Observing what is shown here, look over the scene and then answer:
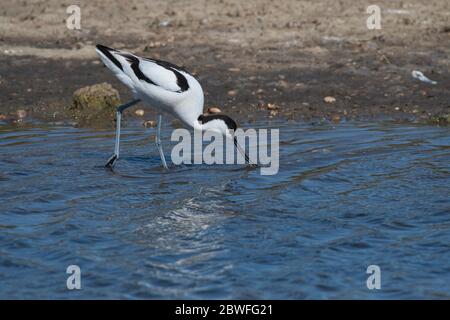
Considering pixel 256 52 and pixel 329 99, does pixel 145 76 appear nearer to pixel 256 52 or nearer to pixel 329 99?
pixel 329 99

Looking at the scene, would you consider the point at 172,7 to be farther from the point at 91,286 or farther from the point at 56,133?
the point at 91,286

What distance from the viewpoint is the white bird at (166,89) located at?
785 cm

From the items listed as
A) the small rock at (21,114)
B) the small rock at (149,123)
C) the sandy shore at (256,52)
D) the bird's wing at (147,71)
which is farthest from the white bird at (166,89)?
the small rock at (21,114)

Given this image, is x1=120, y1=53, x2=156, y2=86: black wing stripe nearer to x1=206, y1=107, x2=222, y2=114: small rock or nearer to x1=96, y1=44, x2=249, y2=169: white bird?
x1=96, y1=44, x2=249, y2=169: white bird

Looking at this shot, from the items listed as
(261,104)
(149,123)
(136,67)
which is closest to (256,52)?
(261,104)

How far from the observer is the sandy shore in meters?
10.0

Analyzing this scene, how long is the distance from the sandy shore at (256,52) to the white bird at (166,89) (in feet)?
5.36

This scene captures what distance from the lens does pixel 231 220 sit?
638 cm

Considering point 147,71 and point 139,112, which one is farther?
point 139,112

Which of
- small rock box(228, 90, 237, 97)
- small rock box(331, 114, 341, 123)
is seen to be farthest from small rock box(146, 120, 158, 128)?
small rock box(331, 114, 341, 123)

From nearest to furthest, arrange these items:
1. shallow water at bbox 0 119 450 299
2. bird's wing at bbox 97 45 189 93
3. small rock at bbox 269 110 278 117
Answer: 1. shallow water at bbox 0 119 450 299
2. bird's wing at bbox 97 45 189 93
3. small rock at bbox 269 110 278 117

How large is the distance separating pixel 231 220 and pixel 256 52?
16.6 ft

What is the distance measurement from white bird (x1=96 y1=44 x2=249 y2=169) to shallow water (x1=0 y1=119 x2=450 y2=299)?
0.37 meters

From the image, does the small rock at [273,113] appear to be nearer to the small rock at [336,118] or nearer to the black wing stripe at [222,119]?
the small rock at [336,118]
